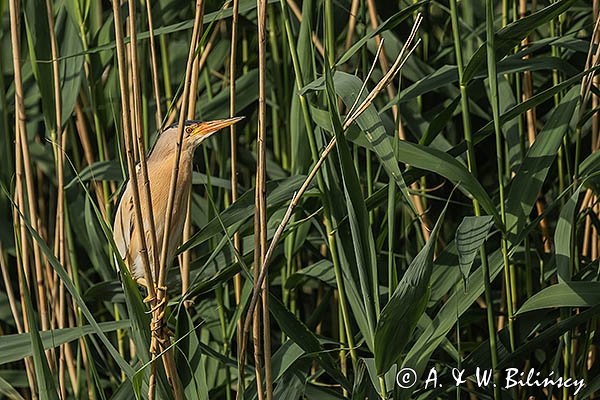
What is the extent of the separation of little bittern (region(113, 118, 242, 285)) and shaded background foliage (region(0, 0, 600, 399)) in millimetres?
37

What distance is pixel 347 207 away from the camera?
0.98 meters

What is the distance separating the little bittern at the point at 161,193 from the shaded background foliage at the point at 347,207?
37mm

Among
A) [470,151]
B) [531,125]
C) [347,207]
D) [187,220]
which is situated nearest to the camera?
[347,207]

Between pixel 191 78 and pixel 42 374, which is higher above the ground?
pixel 191 78

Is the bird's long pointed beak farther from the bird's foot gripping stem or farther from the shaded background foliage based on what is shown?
the bird's foot gripping stem

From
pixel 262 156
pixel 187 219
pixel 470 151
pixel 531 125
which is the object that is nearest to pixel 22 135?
pixel 187 219

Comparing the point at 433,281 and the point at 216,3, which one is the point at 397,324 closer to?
the point at 433,281

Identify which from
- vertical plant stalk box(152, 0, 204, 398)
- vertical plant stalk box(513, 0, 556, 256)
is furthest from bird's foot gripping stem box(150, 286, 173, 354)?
vertical plant stalk box(513, 0, 556, 256)

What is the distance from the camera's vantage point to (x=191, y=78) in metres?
0.87

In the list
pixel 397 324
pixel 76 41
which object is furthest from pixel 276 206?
pixel 76 41

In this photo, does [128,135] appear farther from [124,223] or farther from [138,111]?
[124,223]

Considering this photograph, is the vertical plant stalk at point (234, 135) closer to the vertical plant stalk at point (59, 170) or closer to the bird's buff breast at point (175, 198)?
the bird's buff breast at point (175, 198)

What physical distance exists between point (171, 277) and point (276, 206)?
24 cm

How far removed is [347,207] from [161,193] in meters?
0.32
